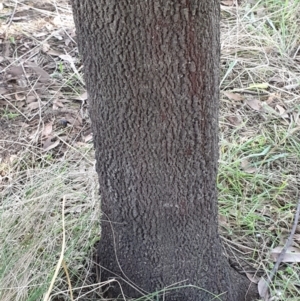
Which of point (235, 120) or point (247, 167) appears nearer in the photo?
point (247, 167)

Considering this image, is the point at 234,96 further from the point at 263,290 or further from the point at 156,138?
the point at 156,138

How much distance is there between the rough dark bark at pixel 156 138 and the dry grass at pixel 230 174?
158 mm

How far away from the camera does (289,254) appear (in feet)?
5.95

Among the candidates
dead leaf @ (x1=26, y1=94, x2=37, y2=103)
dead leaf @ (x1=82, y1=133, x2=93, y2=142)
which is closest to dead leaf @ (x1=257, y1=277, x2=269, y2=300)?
dead leaf @ (x1=82, y1=133, x2=93, y2=142)

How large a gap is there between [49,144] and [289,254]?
1039 mm

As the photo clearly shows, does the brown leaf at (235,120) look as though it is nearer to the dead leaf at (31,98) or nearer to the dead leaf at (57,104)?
the dead leaf at (57,104)

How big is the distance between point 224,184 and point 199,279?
0.54 metres

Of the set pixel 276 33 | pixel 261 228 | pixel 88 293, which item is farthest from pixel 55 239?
pixel 276 33

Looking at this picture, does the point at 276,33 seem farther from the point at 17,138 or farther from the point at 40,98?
the point at 17,138

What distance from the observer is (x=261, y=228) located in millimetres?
1912

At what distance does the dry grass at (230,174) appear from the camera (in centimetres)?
163

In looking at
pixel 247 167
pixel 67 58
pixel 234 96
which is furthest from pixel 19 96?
pixel 247 167

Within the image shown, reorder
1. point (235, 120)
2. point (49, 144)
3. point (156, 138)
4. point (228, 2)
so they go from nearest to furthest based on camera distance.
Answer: point (156, 138), point (49, 144), point (235, 120), point (228, 2)

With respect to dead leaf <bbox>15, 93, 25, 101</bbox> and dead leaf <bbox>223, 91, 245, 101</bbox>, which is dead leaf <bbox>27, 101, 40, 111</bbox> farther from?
dead leaf <bbox>223, 91, 245, 101</bbox>
